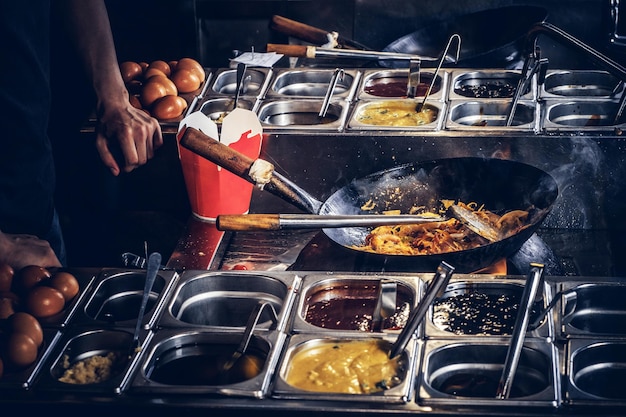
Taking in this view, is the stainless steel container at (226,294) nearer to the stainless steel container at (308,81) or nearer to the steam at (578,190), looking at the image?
the steam at (578,190)

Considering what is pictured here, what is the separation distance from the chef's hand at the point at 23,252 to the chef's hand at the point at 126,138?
2.14 ft

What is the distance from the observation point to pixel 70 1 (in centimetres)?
370

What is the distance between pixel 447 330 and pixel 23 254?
1.48m

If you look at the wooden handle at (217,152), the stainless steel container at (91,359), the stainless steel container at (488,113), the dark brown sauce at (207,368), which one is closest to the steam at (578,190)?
the stainless steel container at (488,113)

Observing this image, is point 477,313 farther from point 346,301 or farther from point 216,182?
point 216,182

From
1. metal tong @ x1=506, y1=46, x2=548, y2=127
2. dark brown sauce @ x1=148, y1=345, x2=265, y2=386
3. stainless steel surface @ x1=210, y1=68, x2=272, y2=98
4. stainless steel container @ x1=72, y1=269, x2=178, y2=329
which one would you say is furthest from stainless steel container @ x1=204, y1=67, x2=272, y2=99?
dark brown sauce @ x1=148, y1=345, x2=265, y2=386

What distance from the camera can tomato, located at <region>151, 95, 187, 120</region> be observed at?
388 cm

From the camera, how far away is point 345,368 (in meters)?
2.20

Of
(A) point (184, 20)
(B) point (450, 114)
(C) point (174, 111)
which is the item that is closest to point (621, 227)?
(B) point (450, 114)

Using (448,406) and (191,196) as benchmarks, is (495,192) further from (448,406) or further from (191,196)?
(448,406)

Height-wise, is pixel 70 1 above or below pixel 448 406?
above

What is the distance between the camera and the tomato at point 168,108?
153 inches

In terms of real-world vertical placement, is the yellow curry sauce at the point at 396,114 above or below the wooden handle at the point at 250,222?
above

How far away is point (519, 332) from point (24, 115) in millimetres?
2130
